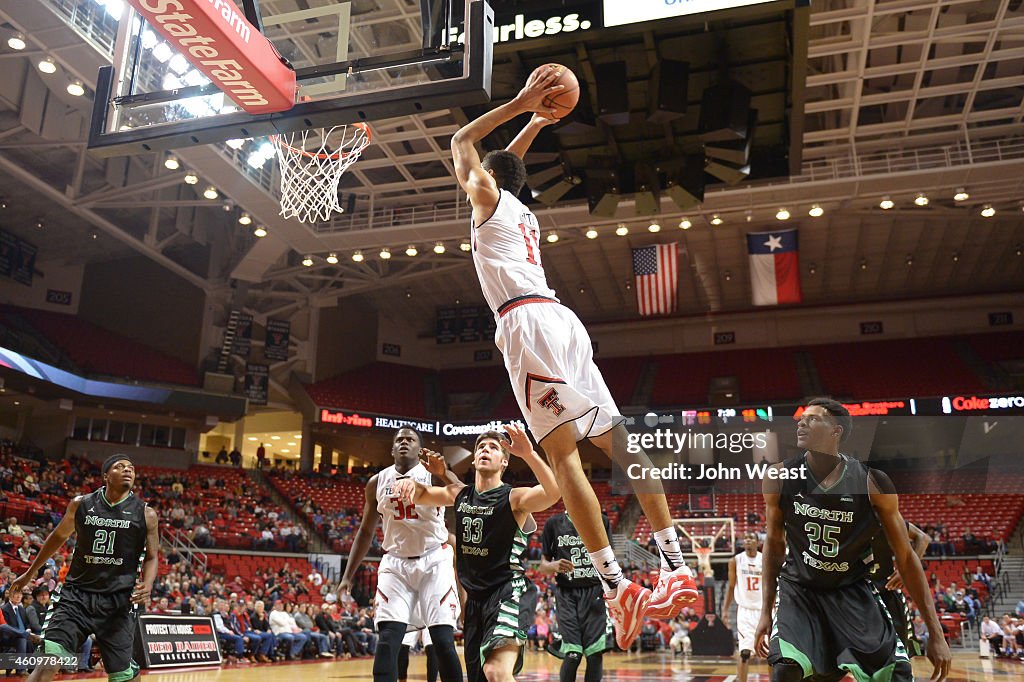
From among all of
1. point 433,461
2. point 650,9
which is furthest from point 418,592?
point 650,9

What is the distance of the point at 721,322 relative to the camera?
3297 centimetres

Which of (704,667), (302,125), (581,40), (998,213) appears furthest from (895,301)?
(302,125)

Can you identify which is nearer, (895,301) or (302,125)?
(302,125)

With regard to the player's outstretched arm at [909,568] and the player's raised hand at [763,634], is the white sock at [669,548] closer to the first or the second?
the player's raised hand at [763,634]

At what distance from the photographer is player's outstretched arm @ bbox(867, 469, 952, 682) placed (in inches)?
143

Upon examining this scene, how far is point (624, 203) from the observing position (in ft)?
67.5

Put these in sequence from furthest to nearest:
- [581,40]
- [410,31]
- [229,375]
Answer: [229,375]
[410,31]
[581,40]

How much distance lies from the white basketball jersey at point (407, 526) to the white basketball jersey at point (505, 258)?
7.76 feet

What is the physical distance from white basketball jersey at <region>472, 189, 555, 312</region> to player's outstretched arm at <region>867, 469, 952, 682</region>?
1782 mm

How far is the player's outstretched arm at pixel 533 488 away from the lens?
401 cm

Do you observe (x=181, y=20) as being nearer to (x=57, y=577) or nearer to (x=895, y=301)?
(x=57, y=577)

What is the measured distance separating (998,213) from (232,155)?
64.9 feet

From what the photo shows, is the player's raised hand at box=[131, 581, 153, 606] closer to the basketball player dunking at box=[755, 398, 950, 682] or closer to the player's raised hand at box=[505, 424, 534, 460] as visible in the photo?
the player's raised hand at box=[505, 424, 534, 460]

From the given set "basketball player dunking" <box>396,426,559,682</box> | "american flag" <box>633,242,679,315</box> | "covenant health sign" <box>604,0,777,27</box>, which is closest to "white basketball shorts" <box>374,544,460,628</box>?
"basketball player dunking" <box>396,426,559,682</box>
